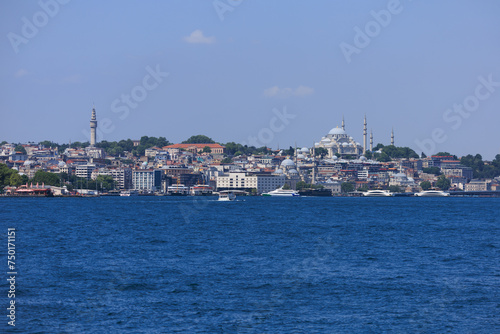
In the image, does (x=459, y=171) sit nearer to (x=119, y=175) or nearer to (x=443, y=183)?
(x=443, y=183)

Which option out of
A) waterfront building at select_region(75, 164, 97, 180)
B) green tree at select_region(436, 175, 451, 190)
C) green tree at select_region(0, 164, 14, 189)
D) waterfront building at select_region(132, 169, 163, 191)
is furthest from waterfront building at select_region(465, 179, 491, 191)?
green tree at select_region(0, 164, 14, 189)

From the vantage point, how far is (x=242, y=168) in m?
154

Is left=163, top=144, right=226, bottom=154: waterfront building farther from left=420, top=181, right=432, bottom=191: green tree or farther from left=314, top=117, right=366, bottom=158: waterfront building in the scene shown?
left=420, top=181, right=432, bottom=191: green tree

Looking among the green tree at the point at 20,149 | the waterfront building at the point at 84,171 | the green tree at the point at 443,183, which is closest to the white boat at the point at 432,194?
the green tree at the point at 443,183

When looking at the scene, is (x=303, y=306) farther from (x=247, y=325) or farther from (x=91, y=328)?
(x=91, y=328)

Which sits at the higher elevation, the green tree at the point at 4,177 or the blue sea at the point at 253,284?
the green tree at the point at 4,177

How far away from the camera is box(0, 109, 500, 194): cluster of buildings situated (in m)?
138

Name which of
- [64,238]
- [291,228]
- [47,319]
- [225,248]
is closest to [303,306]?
[47,319]

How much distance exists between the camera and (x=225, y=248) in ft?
83.4

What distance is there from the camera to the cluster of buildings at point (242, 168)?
138375 mm

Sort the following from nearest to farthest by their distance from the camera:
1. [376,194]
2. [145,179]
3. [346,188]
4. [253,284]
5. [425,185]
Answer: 1. [253,284]
2. [376,194]
3. [145,179]
4. [346,188]
5. [425,185]

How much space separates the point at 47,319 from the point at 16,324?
23.5 inches

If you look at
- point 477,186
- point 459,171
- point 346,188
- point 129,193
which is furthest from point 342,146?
point 129,193

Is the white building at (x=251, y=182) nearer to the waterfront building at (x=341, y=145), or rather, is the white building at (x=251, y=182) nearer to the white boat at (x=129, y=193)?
the white boat at (x=129, y=193)
